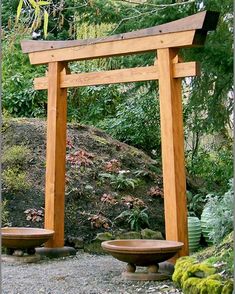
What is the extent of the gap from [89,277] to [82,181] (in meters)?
2.37

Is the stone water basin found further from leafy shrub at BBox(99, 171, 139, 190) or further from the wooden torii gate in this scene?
leafy shrub at BBox(99, 171, 139, 190)

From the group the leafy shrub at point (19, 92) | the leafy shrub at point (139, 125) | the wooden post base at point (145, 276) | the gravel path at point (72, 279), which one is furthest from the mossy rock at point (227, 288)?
the leafy shrub at point (19, 92)

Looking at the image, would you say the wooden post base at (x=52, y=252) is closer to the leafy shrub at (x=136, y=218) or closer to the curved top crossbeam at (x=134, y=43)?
the leafy shrub at (x=136, y=218)

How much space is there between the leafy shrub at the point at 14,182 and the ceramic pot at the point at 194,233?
1910mm

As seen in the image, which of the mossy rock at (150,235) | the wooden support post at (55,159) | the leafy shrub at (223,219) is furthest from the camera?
the mossy rock at (150,235)

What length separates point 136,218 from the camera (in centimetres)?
591

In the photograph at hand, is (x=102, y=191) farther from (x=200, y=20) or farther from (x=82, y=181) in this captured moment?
(x=200, y=20)

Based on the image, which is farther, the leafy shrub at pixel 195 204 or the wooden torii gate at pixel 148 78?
the leafy shrub at pixel 195 204

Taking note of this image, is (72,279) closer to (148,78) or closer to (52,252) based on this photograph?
(52,252)

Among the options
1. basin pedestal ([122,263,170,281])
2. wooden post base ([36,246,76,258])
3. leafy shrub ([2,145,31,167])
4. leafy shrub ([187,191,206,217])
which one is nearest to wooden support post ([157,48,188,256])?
basin pedestal ([122,263,170,281])

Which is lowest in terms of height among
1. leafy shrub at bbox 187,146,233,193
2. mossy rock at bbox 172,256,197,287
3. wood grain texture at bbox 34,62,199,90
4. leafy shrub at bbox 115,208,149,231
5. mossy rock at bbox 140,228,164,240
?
mossy rock at bbox 172,256,197,287

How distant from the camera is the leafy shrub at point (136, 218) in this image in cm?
588

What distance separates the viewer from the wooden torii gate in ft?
13.7

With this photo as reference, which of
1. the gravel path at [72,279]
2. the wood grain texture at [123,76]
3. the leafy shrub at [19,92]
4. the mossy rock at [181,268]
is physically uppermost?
the leafy shrub at [19,92]
